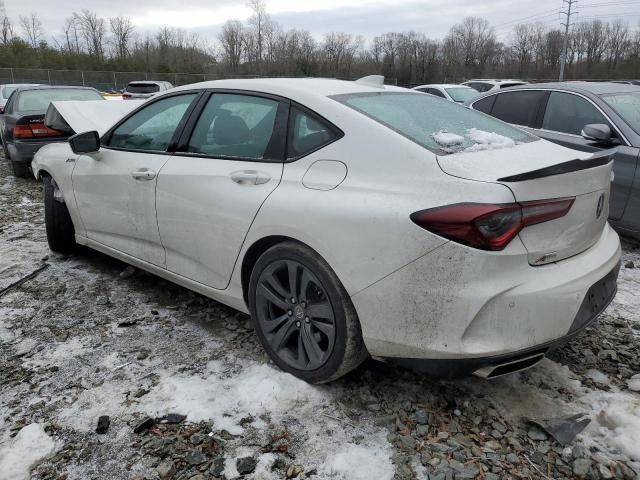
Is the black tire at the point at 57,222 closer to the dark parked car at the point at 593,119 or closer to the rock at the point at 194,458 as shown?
the rock at the point at 194,458

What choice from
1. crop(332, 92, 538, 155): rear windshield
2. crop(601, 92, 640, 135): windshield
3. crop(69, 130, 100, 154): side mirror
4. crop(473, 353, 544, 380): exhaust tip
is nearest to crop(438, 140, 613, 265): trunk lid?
crop(332, 92, 538, 155): rear windshield

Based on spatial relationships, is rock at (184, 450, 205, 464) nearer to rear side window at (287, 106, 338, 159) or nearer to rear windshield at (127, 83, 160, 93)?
rear side window at (287, 106, 338, 159)

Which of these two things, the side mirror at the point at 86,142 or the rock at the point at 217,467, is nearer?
the rock at the point at 217,467

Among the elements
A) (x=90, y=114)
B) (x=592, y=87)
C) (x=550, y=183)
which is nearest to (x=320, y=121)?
(x=550, y=183)

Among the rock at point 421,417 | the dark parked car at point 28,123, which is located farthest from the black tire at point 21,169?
the rock at point 421,417

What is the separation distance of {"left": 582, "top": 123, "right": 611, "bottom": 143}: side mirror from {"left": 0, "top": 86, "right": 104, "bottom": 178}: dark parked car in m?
6.43

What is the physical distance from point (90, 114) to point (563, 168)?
440cm

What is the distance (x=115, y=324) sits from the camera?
350 cm

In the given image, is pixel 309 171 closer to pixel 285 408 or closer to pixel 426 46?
pixel 285 408

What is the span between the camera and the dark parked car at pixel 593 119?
467 cm

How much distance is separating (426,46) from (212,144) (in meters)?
64.0

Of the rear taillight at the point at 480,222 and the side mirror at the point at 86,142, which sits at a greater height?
the side mirror at the point at 86,142

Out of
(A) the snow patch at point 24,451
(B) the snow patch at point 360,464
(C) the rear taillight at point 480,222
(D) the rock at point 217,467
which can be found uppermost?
(C) the rear taillight at point 480,222

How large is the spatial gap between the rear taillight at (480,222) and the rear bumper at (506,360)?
47 centimetres
